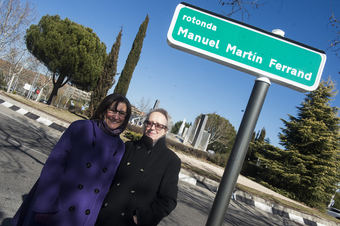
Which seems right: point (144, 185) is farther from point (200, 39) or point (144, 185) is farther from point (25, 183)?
point (25, 183)

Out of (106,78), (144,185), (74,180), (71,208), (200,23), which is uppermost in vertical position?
(106,78)

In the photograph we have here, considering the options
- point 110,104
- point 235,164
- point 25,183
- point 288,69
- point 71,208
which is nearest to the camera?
point 235,164

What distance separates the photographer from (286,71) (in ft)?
4.72

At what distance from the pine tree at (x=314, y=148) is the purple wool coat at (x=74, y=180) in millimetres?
21259

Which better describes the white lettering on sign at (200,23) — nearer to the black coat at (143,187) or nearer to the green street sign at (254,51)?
the green street sign at (254,51)

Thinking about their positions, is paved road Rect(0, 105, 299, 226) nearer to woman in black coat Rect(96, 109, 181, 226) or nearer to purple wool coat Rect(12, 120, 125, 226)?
purple wool coat Rect(12, 120, 125, 226)

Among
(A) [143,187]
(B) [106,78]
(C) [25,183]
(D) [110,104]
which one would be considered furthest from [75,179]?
(B) [106,78]

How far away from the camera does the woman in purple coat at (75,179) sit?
63.4 inches

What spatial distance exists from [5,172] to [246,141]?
4.71 meters

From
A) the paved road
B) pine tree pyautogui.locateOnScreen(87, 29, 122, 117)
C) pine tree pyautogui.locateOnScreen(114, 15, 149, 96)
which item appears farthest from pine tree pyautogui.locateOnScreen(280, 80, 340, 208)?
pine tree pyautogui.locateOnScreen(87, 29, 122, 117)

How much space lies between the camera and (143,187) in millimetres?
1849

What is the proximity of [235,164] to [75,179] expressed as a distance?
1179 millimetres

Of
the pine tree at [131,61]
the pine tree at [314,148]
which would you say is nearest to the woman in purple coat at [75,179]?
the pine tree at [131,61]

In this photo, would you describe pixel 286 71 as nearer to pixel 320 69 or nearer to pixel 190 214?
pixel 320 69
